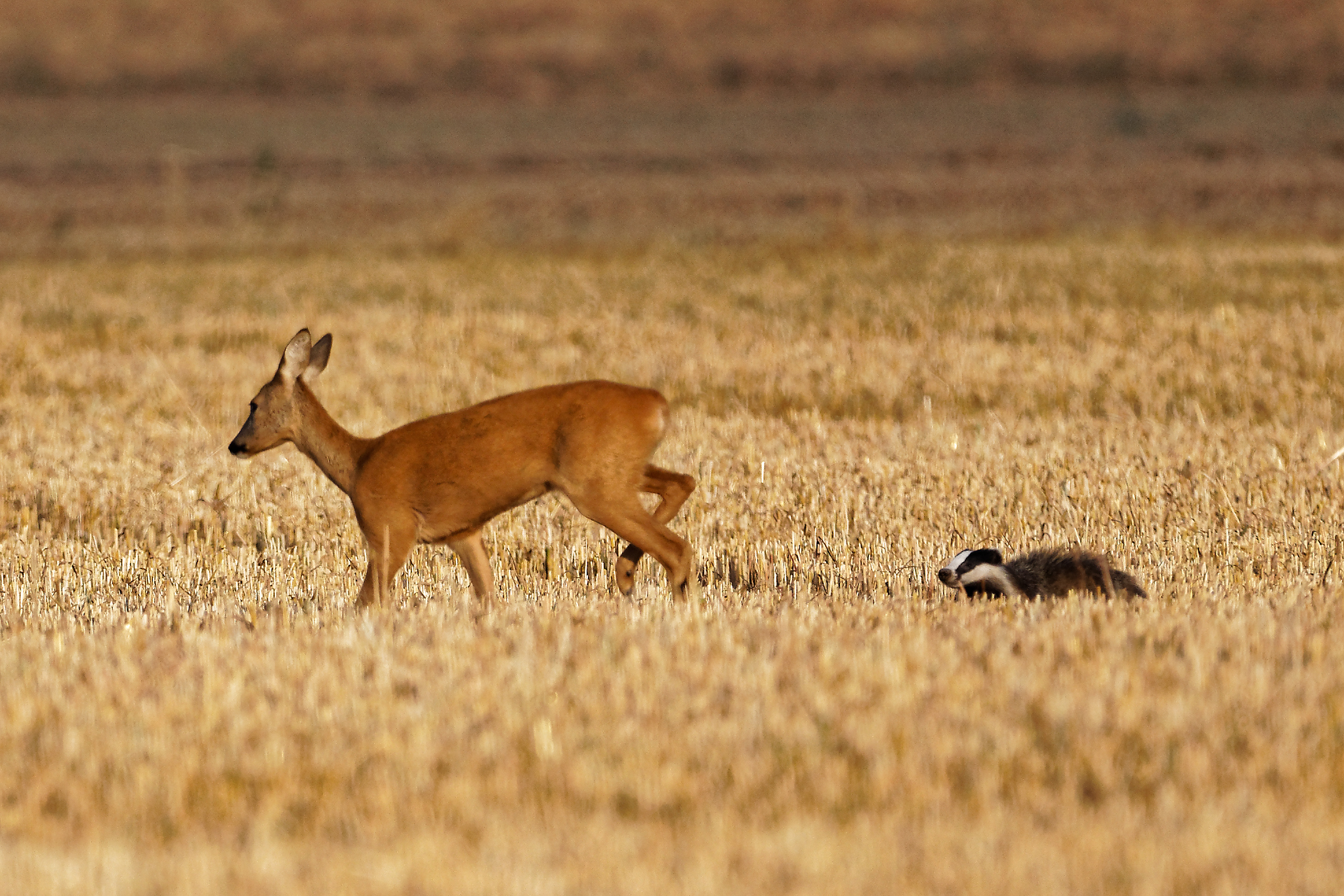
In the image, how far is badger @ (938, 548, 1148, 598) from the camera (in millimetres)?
7527

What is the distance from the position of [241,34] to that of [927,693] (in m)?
96.8

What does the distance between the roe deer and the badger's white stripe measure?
1.24 meters

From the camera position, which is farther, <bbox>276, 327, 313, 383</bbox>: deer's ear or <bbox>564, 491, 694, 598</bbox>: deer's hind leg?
<bbox>276, 327, 313, 383</bbox>: deer's ear

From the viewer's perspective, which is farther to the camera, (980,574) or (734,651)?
(980,574)

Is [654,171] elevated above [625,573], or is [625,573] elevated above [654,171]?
[654,171]

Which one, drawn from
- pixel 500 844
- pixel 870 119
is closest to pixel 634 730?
pixel 500 844

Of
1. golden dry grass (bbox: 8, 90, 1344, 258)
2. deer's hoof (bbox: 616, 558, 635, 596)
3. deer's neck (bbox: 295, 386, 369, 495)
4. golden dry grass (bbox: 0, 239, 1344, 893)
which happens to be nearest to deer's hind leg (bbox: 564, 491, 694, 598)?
golden dry grass (bbox: 0, 239, 1344, 893)

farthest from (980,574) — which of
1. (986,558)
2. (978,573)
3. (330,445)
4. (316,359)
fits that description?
(316,359)

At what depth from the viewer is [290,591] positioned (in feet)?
26.4

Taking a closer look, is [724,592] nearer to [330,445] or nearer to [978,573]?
[978,573]

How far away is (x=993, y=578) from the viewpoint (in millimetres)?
7520

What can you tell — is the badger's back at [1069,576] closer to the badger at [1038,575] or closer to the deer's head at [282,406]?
the badger at [1038,575]

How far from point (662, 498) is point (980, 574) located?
1.48 m

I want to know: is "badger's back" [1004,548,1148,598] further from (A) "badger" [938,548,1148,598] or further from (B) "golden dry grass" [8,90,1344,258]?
(B) "golden dry grass" [8,90,1344,258]
